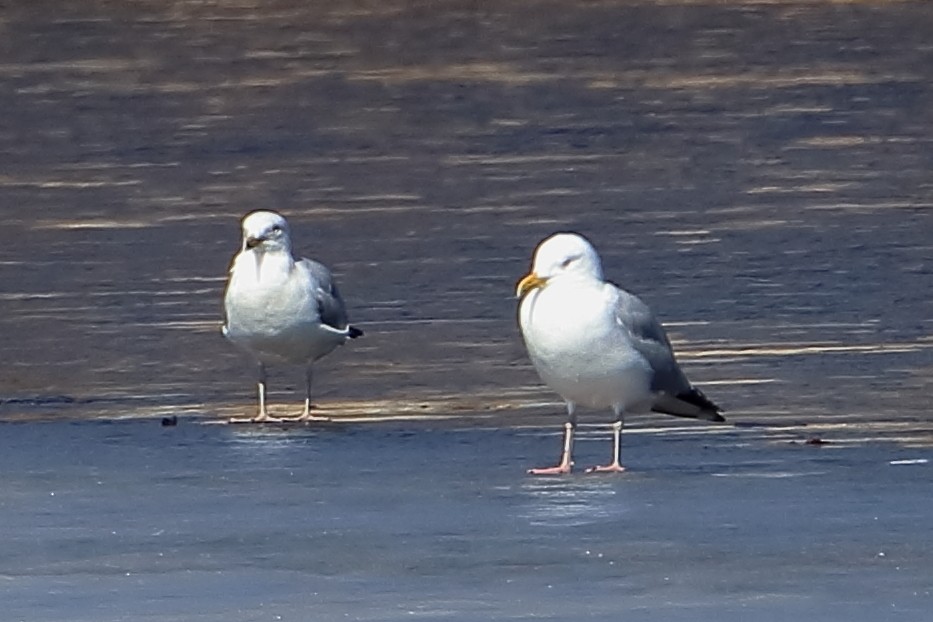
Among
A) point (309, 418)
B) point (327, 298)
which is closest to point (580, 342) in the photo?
point (309, 418)

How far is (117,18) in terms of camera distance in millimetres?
31609

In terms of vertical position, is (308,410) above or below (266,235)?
below

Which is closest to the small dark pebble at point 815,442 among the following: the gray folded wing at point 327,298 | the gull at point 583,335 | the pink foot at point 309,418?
the gull at point 583,335

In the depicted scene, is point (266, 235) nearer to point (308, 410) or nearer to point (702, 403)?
point (308, 410)

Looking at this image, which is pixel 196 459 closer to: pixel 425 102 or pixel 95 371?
pixel 95 371

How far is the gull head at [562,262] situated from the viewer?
9.61m

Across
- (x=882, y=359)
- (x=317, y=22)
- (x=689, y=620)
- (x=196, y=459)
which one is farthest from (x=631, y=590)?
(x=317, y=22)

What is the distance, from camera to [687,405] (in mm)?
10156

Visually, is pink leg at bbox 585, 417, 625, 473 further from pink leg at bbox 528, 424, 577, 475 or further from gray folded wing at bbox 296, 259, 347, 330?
gray folded wing at bbox 296, 259, 347, 330

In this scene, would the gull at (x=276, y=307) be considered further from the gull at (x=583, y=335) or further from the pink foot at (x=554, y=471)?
the pink foot at (x=554, y=471)

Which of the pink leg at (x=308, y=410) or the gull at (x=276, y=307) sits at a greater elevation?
the gull at (x=276, y=307)

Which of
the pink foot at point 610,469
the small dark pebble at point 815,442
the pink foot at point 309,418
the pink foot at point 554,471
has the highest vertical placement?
the pink foot at point 554,471

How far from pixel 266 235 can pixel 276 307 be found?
0.31m

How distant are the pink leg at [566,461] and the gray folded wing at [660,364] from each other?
0.35 metres
